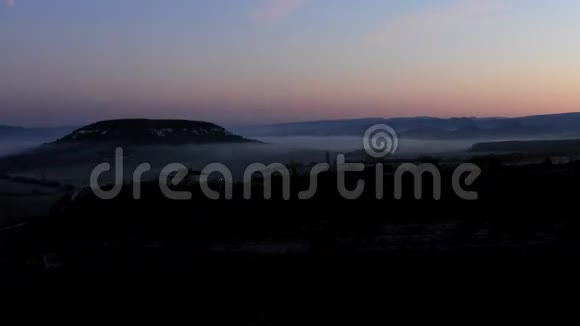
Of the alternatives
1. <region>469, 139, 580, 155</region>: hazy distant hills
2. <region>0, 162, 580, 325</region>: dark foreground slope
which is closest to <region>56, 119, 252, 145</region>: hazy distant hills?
<region>469, 139, 580, 155</region>: hazy distant hills

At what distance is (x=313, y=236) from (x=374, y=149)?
2851 centimetres

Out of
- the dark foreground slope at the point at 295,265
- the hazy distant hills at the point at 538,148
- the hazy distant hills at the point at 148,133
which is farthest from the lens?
the hazy distant hills at the point at 148,133

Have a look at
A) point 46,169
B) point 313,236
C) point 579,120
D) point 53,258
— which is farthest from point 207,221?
point 579,120

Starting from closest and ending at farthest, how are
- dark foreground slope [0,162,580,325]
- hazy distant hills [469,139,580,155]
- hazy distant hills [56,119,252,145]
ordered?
1. dark foreground slope [0,162,580,325]
2. hazy distant hills [469,139,580,155]
3. hazy distant hills [56,119,252,145]

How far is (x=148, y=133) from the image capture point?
296ft

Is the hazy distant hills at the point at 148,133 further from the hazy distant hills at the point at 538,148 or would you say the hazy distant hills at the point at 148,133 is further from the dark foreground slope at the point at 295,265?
the dark foreground slope at the point at 295,265

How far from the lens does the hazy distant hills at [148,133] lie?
3425 inches

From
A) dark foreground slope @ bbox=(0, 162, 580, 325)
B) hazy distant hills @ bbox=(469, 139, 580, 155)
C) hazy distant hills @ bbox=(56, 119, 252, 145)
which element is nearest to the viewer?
dark foreground slope @ bbox=(0, 162, 580, 325)

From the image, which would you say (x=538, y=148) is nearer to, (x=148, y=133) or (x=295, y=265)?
(x=148, y=133)

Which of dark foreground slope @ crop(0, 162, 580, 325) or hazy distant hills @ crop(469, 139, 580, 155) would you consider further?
hazy distant hills @ crop(469, 139, 580, 155)

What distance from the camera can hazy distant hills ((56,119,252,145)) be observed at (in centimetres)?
8700

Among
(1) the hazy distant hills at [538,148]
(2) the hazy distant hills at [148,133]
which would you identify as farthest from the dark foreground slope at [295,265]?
(2) the hazy distant hills at [148,133]

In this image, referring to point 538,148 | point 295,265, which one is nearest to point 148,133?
point 538,148

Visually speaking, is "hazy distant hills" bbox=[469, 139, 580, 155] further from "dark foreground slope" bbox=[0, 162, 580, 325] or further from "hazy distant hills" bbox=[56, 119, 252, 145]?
"dark foreground slope" bbox=[0, 162, 580, 325]
